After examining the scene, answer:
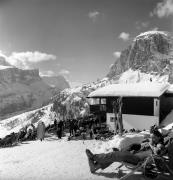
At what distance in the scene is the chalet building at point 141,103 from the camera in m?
26.3

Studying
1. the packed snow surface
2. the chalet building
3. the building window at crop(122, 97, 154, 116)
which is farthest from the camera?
the building window at crop(122, 97, 154, 116)

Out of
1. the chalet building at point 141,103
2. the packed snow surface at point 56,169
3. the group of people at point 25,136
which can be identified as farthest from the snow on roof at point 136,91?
the packed snow surface at point 56,169

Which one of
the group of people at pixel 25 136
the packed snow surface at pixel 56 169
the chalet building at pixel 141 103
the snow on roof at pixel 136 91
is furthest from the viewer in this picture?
the chalet building at pixel 141 103

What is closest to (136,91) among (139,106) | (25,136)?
(139,106)

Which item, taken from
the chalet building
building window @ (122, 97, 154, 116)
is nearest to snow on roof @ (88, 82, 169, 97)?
the chalet building

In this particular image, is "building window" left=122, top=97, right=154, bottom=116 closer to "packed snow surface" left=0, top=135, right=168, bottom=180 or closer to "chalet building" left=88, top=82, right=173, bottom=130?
A: "chalet building" left=88, top=82, right=173, bottom=130

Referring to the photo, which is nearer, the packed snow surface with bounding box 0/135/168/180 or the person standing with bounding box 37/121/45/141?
the packed snow surface with bounding box 0/135/168/180

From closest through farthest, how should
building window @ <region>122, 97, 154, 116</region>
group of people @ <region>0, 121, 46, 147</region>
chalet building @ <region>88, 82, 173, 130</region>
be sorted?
group of people @ <region>0, 121, 46, 147</region> → chalet building @ <region>88, 82, 173, 130</region> → building window @ <region>122, 97, 154, 116</region>

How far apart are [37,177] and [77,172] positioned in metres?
1.63

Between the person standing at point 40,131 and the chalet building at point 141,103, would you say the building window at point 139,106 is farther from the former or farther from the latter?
the person standing at point 40,131

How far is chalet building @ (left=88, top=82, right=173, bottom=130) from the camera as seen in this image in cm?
2633

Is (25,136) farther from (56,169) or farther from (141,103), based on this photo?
(56,169)

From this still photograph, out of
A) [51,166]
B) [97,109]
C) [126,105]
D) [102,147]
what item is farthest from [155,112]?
[51,166]

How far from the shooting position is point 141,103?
27516 millimetres
